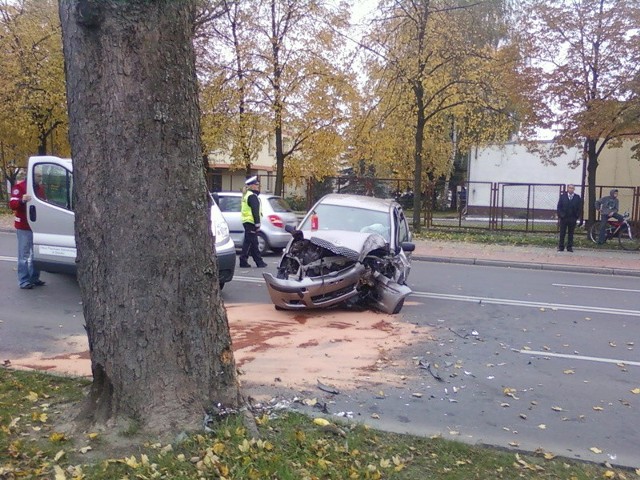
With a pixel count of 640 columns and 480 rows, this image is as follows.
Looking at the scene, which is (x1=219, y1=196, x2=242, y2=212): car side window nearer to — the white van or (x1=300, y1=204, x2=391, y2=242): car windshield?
(x1=300, y1=204, x2=391, y2=242): car windshield

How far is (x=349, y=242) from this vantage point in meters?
8.43

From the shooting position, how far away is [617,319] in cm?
888

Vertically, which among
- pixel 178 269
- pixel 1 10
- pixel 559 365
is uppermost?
pixel 1 10

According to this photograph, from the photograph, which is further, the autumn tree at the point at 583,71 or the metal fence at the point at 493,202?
the metal fence at the point at 493,202

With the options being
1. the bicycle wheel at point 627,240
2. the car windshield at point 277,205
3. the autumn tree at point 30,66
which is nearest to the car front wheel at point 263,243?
the car windshield at point 277,205

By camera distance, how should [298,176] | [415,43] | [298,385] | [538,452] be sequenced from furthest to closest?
[298,176]
[415,43]
[298,385]
[538,452]

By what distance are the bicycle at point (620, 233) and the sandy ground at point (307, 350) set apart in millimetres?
13686

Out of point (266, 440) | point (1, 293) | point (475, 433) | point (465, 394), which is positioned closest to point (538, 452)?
point (475, 433)

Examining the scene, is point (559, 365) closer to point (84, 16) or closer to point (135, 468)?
point (135, 468)

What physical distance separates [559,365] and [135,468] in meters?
4.62

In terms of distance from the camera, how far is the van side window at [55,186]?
9.13 metres

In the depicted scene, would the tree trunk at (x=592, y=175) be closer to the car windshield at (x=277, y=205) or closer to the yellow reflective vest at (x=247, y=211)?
the car windshield at (x=277, y=205)

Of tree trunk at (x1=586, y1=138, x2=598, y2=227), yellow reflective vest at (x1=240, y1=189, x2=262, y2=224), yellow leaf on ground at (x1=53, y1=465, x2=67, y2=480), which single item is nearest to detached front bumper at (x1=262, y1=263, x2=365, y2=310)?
yellow reflective vest at (x1=240, y1=189, x2=262, y2=224)

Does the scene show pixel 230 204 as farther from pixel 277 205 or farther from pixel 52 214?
pixel 52 214
